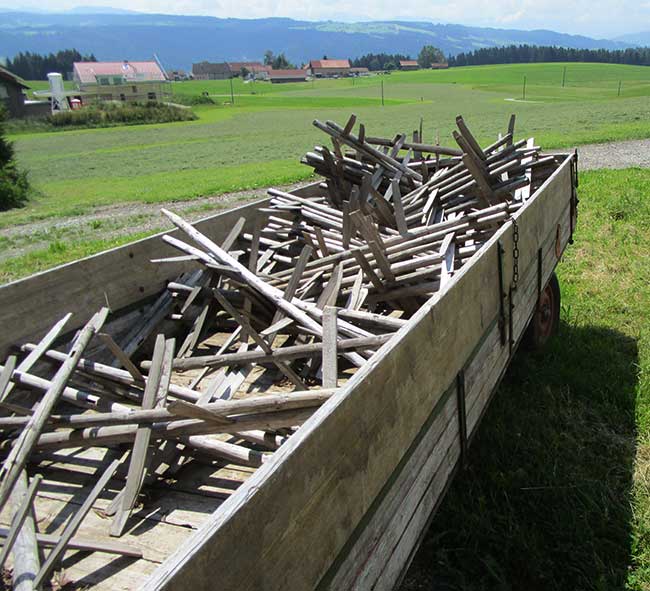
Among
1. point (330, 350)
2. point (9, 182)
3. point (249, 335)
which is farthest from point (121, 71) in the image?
point (330, 350)

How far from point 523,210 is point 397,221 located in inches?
58.0

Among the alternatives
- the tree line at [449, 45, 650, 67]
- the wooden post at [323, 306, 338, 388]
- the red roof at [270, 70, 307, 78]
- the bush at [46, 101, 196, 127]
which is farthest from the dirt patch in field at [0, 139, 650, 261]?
the red roof at [270, 70, 307, 78]

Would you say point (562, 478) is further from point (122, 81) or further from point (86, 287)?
point (122, 81)

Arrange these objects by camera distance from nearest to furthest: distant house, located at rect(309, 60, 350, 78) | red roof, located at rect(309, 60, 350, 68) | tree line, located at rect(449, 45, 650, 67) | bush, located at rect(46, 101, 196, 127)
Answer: bush, located at rect(46, 101, 196, 127)
tree line, located at rect(449, 45, 650, 67)
distant house, located at rect(309, 60, 350, 78)
red roof, located at rect(309, 60, 350, 68)

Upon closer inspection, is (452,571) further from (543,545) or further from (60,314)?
(60,314)

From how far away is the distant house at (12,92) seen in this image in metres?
53.8

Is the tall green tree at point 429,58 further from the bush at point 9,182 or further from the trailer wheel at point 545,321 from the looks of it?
the trailer wheel at point 545,321

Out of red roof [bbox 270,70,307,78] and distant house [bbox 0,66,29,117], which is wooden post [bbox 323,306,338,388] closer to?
distant house [bbox 0,66,29,117]

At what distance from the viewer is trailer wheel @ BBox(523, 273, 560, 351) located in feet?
16.1

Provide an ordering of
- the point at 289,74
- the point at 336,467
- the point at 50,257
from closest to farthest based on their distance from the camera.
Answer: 1. the point at 336,467
2. the point at 50,257
3. the point at 289,74

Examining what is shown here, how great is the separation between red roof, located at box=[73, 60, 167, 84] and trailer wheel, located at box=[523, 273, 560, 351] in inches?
4417

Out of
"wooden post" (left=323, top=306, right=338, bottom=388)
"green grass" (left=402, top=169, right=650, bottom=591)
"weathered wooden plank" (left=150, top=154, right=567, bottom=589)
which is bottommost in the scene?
"green grass" (left=402, top=169, right=650, bottom=591)

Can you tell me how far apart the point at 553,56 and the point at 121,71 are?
117m

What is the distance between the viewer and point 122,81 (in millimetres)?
109125
